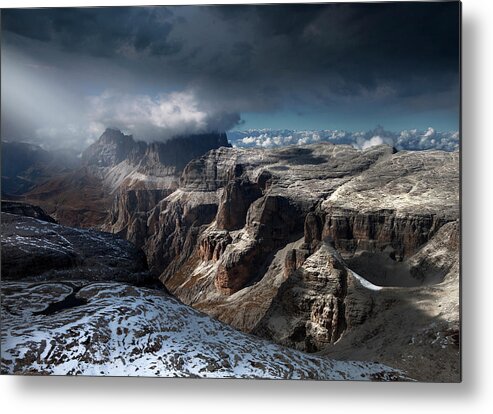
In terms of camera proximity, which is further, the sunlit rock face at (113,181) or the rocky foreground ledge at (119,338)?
the sunlit rock face at (113,181)

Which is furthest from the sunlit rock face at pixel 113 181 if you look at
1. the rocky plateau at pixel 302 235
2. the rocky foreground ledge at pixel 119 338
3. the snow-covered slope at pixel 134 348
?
the snow-covered slope at pixel 134 348

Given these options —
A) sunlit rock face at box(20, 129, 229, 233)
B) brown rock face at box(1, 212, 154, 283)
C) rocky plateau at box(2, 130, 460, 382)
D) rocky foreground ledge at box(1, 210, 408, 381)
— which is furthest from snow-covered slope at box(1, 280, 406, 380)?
sunlit rock face at box(20, 129, 229, 233)

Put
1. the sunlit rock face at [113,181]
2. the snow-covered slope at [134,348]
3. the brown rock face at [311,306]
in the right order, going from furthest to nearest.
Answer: the sunlit rock face at [113,181], the brown rock face at [311,306], the snow-covered slope at [134,348]

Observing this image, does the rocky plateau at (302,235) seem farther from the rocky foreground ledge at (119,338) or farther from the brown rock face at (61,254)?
the rocky foreground ledge at (119,338)

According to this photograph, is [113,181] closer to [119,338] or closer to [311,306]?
[119,338]

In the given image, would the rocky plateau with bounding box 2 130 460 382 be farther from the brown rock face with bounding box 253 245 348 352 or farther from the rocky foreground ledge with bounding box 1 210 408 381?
the rocky foreground ledge with bounding box 1 210 408 381

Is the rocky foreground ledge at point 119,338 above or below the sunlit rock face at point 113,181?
below

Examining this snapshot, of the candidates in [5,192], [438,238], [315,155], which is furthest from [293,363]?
[5,192]

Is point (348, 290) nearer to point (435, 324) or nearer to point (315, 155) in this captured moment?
point (435, 324)
